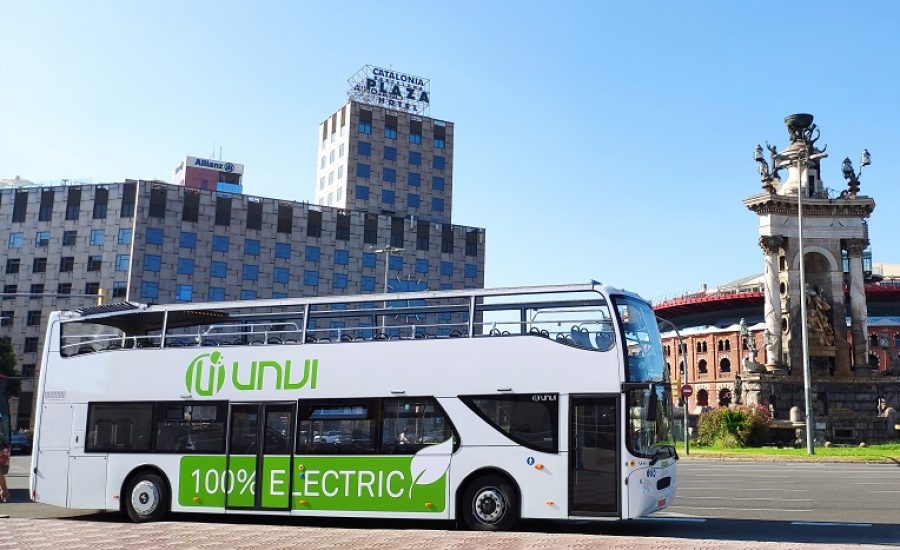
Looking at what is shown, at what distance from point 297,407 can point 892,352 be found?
320ft

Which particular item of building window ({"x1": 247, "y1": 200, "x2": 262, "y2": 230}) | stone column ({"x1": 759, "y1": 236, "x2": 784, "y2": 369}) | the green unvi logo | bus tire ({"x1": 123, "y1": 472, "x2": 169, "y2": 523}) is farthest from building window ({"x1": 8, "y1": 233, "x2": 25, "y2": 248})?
the green unvi logo

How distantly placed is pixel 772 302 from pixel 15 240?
65.4 meters

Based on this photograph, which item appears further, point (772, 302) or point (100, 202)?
point (100, 202)

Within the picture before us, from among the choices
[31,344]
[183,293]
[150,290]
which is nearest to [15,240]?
[31,344]

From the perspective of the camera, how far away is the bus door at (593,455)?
13023 millimetres

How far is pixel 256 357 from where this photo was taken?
49.8 feet

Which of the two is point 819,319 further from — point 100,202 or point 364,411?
point 100,202

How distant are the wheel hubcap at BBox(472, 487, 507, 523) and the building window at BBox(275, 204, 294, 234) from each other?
2691 inches

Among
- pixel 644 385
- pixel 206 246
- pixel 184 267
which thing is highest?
pixel 206 246

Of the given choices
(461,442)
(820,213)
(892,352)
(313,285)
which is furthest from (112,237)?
(892,352)

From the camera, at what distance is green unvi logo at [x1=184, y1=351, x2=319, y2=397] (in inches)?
583

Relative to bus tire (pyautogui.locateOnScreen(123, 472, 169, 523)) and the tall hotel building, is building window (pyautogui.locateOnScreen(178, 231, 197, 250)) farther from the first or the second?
bus tire (pyautogui.locateOnScreen(123, 472, 169, 523))

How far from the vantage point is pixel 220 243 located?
76.6 m

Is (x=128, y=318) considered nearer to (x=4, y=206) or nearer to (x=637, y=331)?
(x=637, y=331)
